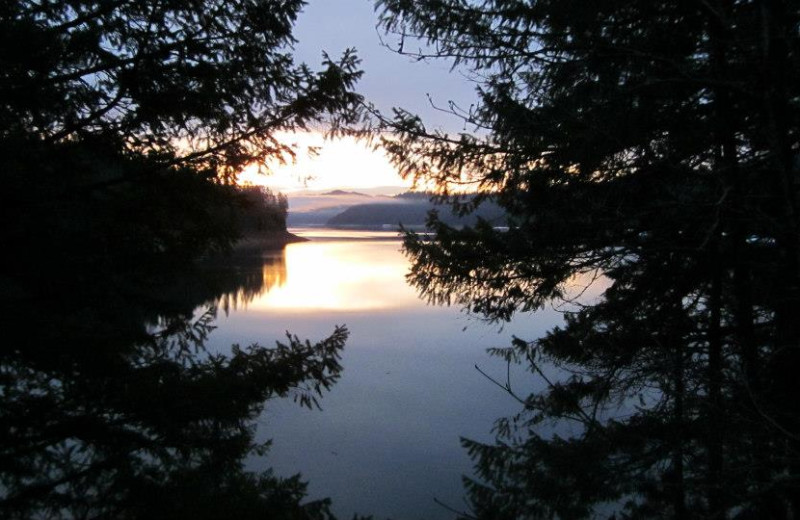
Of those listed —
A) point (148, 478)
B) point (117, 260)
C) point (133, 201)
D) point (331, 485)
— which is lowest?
point (331, 485)

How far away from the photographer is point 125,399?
3.07 meters

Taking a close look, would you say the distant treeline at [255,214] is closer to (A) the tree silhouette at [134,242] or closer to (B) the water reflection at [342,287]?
(A) the tree silhouette at [134,242]

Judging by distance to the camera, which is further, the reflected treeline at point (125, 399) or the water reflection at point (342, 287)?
the water reflection at point (342, 287)

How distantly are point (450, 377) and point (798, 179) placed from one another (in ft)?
34.2

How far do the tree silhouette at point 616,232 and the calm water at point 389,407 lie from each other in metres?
0.66

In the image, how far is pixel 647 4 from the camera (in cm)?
366

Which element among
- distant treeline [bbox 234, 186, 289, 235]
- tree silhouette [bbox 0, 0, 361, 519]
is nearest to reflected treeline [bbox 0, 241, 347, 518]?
tree silhouette [bbox 0, 0, 361, 519]

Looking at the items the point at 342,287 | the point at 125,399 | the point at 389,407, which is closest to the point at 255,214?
the point at 125,399

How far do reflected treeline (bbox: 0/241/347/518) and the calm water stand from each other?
46.1 inches

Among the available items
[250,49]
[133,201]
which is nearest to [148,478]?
[133,201]

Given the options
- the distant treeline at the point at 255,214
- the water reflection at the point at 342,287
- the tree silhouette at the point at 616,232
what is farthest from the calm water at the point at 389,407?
the distant treeline at the point at 255,214

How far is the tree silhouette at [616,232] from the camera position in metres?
3.17

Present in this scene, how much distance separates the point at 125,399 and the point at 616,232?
3181 millimetres

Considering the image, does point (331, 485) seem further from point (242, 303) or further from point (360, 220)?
point (360, 220)
